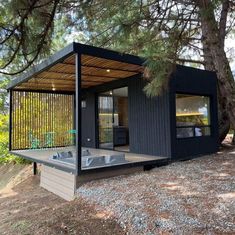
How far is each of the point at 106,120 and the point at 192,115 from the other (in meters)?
3.11

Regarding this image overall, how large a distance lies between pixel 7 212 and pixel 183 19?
4.76 metres

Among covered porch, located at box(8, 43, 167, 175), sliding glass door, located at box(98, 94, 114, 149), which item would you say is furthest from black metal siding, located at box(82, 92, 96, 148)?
sliding glass door, located at box(98, 94, 114, 149)

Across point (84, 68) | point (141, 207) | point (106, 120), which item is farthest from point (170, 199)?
point (106, 120)

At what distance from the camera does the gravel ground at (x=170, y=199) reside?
10.4ft

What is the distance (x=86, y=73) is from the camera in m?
7.43

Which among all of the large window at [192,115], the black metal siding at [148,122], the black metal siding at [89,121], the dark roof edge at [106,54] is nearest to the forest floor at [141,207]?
the black metal siding at [148,122]

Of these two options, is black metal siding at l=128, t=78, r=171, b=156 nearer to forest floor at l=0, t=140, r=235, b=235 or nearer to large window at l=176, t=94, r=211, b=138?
large window at l=176, t=94, r=211, b=138

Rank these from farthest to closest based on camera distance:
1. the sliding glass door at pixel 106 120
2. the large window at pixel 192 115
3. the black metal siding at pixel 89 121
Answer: the black metal siding at pixel 89 121, the sliding glass door at pixel 106 120, the large window at pixel 192 115

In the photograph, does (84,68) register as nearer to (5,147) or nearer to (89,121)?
(89,121)

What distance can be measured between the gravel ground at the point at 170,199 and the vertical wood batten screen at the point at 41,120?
5563 mm

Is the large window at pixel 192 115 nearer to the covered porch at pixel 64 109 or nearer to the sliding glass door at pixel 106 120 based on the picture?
the covered porch at pixel 64 109

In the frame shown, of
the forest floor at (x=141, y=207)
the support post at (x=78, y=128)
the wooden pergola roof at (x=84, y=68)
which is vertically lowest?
the forest floor at (x=141, y=207)

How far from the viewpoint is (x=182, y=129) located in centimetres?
711

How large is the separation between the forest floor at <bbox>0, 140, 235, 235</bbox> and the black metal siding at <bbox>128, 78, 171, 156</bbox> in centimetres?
101
